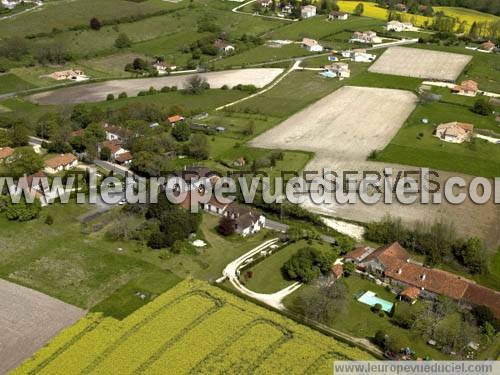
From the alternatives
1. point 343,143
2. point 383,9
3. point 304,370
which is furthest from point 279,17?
point 304,370

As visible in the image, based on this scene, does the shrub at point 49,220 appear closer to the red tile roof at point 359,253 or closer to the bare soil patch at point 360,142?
the bare soil patch at point 360,142

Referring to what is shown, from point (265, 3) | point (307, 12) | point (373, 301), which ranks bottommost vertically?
point (373, 301)

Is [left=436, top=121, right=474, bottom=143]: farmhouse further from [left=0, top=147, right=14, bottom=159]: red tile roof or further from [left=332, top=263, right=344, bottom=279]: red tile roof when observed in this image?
[left=0, top=147, right=14, bottom=159]: red tile roof

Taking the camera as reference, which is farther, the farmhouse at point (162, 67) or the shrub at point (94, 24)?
the shrub at point (94, 24)

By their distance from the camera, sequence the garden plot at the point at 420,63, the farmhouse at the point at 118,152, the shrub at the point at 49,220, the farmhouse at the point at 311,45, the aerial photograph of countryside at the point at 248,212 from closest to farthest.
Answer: the aerial photograph of countryside at the point at 248,212 < the shrub at the point at 49,220 < the farmhouse at the point at 118,152 < the garden plot at the point at 420,63 < the farmhouse at the point at 311,45

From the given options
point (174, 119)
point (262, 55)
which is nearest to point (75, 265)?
point (174, 119)

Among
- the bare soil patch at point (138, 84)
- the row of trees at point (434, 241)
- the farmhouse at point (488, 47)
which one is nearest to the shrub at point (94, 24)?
the bare soil patch at point (138, 84)

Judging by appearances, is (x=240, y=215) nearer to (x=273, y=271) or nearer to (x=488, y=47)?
(x=273, y=271)
